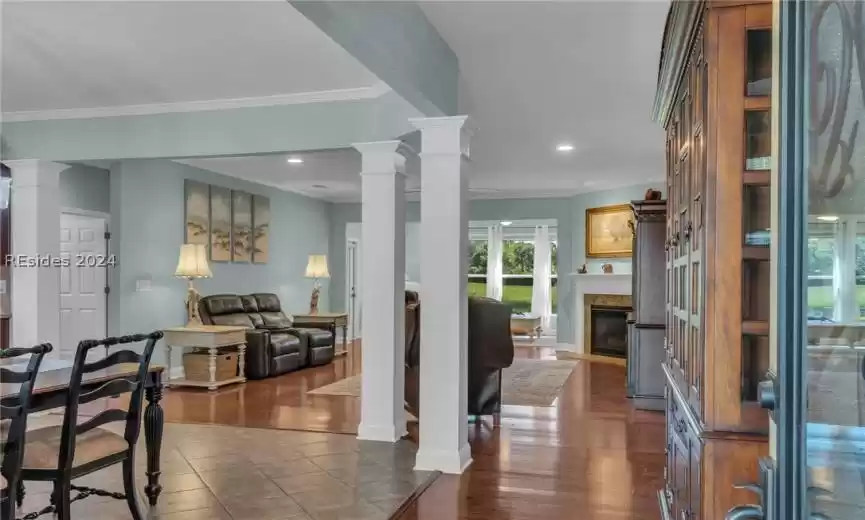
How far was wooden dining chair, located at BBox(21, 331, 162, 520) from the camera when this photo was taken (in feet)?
8.76

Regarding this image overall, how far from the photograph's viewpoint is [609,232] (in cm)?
987

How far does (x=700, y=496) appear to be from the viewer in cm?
185

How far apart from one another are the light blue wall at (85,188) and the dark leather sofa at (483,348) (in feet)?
12.7

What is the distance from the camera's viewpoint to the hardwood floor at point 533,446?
11.4 feet

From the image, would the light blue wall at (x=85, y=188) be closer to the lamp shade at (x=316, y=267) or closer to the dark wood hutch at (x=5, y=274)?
the dark wood hutch at (x=5, y=274)

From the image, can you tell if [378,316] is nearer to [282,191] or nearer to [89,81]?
[89,81]

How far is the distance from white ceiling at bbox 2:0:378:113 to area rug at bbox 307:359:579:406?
3330 millimetres

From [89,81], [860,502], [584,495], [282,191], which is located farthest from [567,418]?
[282,191]

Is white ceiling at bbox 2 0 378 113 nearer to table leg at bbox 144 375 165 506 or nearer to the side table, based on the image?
table leg at bbox 144 375 165 506

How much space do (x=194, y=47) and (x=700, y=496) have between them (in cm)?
335

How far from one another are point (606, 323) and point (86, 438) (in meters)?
7.86

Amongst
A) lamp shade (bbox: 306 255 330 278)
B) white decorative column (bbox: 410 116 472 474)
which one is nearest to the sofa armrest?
lamp shade (bbox: 306 255 330 278)

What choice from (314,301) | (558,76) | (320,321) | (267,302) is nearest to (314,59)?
(558,76)

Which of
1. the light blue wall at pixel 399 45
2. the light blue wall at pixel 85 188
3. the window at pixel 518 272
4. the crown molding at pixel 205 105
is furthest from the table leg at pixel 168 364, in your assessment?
the window at pixel 518 272
